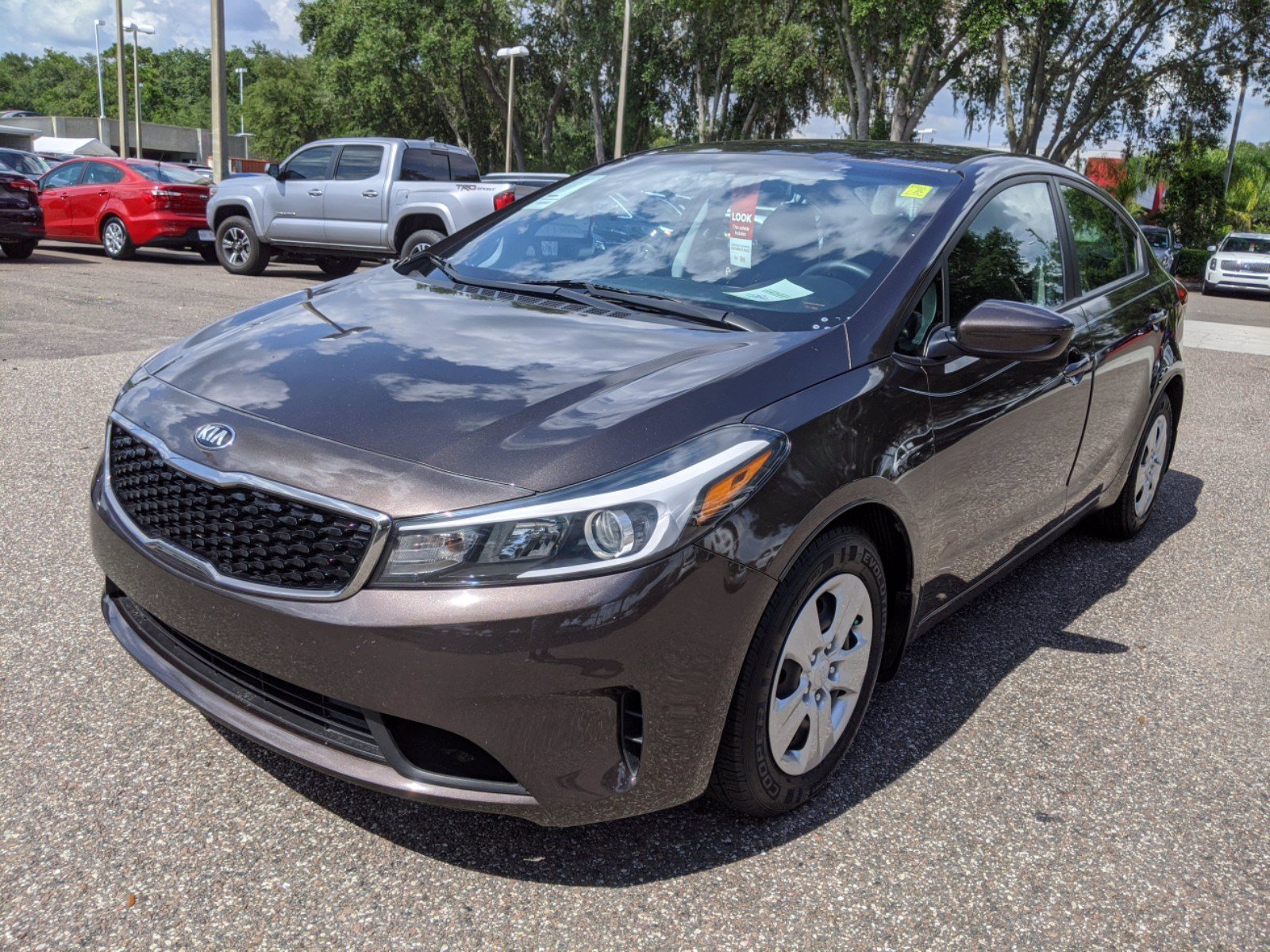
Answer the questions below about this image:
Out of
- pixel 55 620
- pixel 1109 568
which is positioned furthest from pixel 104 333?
pixel 1109 568

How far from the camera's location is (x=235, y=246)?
15.8 m

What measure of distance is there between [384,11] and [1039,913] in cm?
4376

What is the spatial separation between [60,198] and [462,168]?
667 cm

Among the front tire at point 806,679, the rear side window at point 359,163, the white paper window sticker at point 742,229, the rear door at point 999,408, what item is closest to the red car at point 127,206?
the rear side window at point 359,163

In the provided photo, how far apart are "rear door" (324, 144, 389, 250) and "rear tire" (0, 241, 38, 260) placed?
4.22m

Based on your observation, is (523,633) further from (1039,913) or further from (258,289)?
(258,289)

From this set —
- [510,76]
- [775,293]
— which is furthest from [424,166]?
[510,76]

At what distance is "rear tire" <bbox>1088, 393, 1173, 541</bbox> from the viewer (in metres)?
4.92

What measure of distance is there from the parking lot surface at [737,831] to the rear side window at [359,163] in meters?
11.5

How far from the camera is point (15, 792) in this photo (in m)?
2.62

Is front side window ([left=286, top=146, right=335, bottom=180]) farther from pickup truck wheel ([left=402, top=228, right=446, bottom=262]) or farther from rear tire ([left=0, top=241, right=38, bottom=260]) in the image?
rear tire ([left=0, top=241, right=38, bottom=260])

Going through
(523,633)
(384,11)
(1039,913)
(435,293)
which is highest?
(384,11)

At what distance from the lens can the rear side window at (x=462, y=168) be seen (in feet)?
49.8

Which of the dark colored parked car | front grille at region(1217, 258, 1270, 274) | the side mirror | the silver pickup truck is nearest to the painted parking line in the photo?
front grille at region(1217, 258, 1270, 274)
